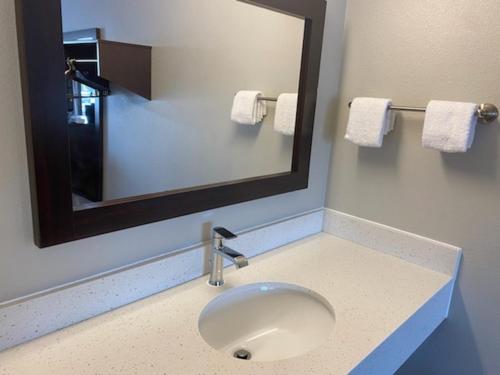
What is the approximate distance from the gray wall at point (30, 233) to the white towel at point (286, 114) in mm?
286

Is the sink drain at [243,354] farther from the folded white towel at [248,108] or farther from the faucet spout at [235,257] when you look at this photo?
the folded white towel at [248,108]

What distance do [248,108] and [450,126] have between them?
0.65 m

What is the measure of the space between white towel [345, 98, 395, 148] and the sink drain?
0.82m

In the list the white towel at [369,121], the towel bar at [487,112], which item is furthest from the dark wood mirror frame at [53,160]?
the towel bar at [487,112]

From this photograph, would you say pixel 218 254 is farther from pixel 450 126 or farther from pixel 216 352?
pixel 450 126

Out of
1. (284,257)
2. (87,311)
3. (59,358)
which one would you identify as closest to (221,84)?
(284,257)

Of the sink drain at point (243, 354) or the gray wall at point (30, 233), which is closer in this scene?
the gray wall at point (30, 233)

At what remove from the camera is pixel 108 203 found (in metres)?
0.94

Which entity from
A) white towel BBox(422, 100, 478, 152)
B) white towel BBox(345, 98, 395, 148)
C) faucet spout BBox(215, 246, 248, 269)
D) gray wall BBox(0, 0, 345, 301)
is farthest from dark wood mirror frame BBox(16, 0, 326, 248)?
white towel BBox(422, 100, 478, 152)

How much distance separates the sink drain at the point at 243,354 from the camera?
3.65 feet

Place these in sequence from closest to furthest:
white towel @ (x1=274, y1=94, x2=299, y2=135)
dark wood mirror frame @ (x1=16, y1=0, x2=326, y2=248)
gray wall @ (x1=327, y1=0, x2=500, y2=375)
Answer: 1. dark wood mirror frame @ (x1=16, y1=0, x2=326, y2=248)
2. gray wall @ (x1=327, y1=0, x2=500, y2=375)
3. white towel @ (x1=274, y1=94, x2=299, y2=135)

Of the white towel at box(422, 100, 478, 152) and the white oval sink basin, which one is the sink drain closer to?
the white oval sink basin

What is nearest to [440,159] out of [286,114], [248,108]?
[286,114]

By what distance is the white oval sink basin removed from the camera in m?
1.11
